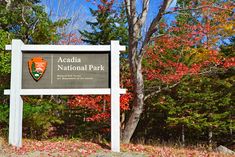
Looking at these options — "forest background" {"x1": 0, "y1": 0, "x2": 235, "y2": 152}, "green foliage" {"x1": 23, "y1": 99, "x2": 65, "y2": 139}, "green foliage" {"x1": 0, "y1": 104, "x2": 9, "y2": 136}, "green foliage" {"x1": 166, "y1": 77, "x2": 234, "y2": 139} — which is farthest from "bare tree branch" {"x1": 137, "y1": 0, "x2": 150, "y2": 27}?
"green foliage" {"x1": 0, "y1": 104, "x2": 9, "y2": 136}

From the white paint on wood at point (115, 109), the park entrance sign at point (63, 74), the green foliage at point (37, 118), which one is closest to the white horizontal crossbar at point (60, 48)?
the park entrance sign at point (63, 74)

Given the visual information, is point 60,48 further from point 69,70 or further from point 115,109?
point 115,109

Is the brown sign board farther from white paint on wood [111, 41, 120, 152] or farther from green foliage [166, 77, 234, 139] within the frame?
green foliage [166, 77, 234, 139]

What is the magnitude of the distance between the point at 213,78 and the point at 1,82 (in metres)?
9.65

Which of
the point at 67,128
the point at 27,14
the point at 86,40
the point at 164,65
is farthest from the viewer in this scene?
the point at 86,40

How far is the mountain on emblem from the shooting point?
6.05m

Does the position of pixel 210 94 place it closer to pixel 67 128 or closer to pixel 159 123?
pixel 159 123

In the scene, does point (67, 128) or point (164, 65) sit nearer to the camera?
point (164, 65)

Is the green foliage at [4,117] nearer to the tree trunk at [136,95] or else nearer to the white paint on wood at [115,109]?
the tree trunk at [136,95]

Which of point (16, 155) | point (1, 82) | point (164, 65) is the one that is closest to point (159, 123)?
point (164, 65)

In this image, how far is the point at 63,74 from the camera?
6.14 m

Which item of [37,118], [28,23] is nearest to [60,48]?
[37,118]

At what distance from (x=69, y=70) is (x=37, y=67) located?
28.2 inches

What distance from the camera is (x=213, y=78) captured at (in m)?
13.0
